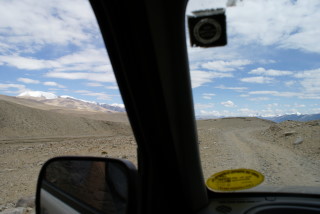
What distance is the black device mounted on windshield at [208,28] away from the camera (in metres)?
1.78

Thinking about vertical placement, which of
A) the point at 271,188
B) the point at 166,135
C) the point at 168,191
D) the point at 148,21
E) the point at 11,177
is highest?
the point at 148,21

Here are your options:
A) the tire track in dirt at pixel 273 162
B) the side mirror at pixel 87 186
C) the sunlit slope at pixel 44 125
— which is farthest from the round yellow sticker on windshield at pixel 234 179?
the sunlit slope at pixel 44 125

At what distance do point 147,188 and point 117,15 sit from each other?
3.49 feet

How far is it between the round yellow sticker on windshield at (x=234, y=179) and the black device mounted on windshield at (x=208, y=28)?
960mm

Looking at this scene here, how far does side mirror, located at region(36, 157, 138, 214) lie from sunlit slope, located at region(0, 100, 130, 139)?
3905cm

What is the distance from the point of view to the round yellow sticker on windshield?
2189 millimetres

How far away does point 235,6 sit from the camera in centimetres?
179

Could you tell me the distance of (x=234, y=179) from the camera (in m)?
2.21

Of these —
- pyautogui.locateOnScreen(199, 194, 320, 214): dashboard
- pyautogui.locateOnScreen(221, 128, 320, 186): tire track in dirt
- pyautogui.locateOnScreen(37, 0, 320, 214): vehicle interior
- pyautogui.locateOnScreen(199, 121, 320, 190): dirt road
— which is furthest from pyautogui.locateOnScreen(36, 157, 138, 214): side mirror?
pyautogui.locateOnScreen(221, 128, 320, 186): tire track in dirt

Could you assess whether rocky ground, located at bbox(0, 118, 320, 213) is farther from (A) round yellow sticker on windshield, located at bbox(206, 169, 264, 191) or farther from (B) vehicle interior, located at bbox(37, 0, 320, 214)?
(B) vehicle interior, located at bbox(37, 0, 320, 214)

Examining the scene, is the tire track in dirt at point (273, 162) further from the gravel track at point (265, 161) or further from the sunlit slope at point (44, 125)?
the sunlit slope at point (44, 125)

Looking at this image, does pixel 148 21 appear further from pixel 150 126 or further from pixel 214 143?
pixel 214 143

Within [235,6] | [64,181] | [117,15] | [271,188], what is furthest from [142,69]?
[271,188]

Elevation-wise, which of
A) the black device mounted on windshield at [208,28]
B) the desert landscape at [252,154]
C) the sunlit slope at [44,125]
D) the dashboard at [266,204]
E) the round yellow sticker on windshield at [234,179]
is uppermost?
the black device mounted on windshield at [208,28]
